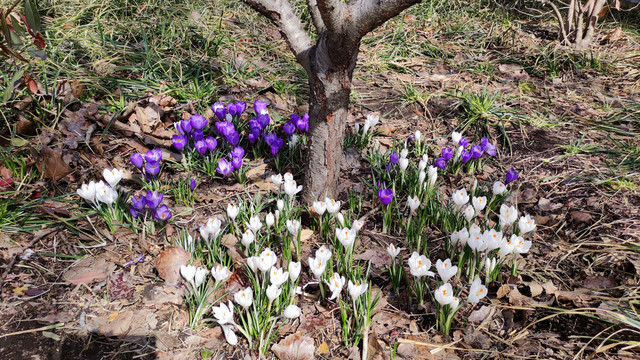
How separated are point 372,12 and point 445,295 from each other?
1.15 meters

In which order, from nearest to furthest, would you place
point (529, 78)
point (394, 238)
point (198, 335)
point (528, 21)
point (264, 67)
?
point (198, 335) < point (394, 238) < point (264, 67) < point (529, 78) < point (528, 21)

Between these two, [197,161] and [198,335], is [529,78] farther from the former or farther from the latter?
[198,335]

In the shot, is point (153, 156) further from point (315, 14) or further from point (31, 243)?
point (315, 14)

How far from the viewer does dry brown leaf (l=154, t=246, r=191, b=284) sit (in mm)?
2029

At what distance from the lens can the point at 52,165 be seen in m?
2.40

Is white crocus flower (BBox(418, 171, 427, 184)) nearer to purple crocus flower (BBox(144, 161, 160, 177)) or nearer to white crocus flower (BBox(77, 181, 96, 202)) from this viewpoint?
purple crocus flower (BBox(144, 161, 160, 177))

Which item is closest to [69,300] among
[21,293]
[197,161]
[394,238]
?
[21,293]

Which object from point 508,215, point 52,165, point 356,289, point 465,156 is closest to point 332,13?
point 356,289

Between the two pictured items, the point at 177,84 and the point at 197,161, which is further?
the point at 177,84

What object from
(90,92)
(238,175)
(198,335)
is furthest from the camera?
(90,92)

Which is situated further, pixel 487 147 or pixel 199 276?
pixel 487 147

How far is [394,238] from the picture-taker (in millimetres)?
2375

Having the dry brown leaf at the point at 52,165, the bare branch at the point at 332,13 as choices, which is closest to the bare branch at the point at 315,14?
the bare branch at the point at 332,13

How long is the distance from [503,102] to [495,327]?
7.12ft
